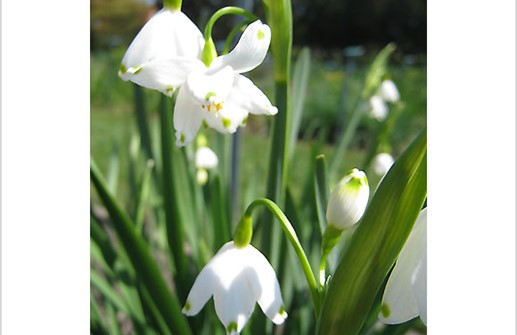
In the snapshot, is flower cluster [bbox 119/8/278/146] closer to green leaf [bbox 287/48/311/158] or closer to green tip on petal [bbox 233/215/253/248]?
green tip on petal [bbox 233/215/253/248]

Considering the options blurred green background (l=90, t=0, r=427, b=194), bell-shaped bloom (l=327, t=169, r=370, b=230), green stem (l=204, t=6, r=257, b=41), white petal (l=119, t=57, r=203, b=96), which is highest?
green stem (l=204, t=6, r=257, b=41)

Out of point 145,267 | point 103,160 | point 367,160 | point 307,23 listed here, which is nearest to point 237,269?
point 145,267

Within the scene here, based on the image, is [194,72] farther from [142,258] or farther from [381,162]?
[381,162]

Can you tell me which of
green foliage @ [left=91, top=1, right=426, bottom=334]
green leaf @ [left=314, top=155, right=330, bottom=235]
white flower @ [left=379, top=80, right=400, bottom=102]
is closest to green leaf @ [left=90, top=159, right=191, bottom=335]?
green foliage @ [left=91, top=1, right=426, bottom=334]

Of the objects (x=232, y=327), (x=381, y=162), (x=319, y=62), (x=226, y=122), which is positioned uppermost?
(x=226, y=122)

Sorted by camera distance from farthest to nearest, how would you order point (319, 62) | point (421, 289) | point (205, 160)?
point (319, 62) < point (205, 160) < point (421, 289)
